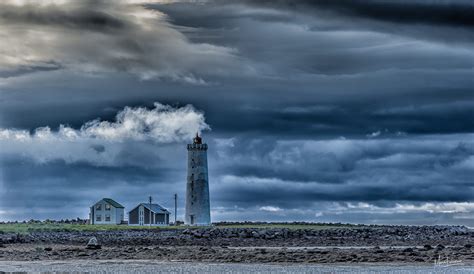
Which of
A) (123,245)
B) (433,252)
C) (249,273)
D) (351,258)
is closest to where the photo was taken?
(249,273)

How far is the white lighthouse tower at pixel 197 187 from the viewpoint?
86.2m

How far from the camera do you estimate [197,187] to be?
8619cm

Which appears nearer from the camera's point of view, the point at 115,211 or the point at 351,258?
the point at 351,258

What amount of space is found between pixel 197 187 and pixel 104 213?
52.0 ft

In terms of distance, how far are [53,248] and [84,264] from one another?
37.7 ft

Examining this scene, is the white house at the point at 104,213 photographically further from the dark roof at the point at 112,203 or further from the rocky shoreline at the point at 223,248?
the rocky shoreline at the point at 223,248

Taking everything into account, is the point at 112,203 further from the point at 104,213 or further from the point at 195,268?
the point at 195,268

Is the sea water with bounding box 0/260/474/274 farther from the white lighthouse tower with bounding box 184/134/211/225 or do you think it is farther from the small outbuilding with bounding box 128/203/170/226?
the small outbuilding with bounding box 128/203/170/226

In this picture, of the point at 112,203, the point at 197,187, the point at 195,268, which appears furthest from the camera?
the point at 112,203

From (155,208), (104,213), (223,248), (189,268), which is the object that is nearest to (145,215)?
(155,208)

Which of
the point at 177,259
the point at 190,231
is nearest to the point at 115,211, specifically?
the point at 190,231

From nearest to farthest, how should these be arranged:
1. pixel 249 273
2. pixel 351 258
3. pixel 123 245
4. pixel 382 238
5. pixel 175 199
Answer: pixel 249 273
pixel 351 258
pixel 123 245
pixel 382 238
pixel 175 199

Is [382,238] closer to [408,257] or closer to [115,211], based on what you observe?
[408,257]

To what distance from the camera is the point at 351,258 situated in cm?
4300
